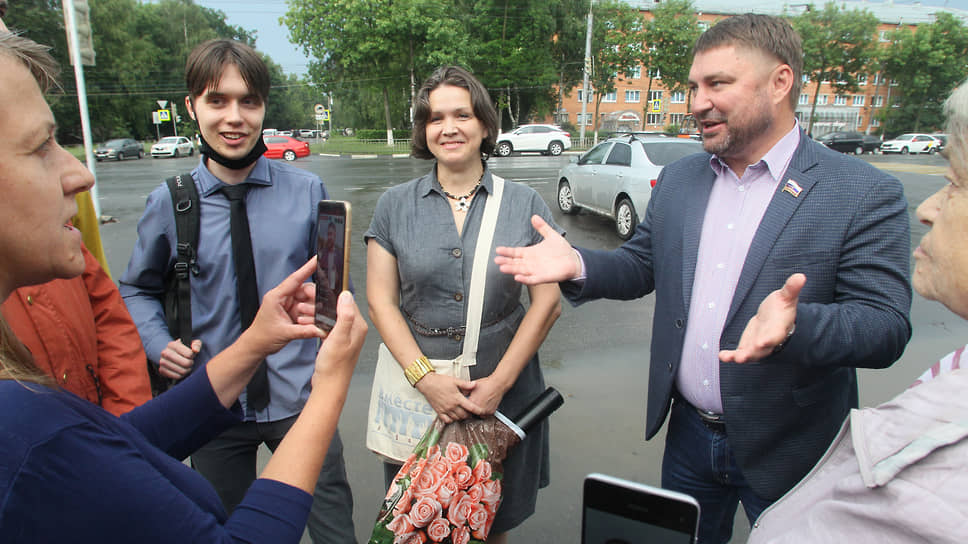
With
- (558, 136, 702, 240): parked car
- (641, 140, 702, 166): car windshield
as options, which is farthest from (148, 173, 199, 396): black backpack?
(641, 140, 702, 166): car windshield

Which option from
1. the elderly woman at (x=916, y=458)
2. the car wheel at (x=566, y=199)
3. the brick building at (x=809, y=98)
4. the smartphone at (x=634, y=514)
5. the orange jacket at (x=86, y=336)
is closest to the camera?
the elderly woman at (x=916, y=458)

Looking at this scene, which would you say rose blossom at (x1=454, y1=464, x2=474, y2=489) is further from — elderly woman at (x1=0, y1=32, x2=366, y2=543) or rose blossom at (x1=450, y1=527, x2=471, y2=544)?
elderly woman at (x1=0, y1=32, x2=366, y2=543)

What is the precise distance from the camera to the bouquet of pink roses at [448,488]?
5.26ft

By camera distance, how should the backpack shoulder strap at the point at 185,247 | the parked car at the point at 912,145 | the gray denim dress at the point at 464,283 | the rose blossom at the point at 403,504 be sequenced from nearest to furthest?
the rose blossom at the point at 403,504, the backpack shoulder strap at the point at 185,247, the gray denim dress at the point at 464,283, the parked car at the point at 912,145

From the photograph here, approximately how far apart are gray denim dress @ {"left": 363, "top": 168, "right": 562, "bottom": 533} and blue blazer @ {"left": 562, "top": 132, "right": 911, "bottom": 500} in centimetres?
34

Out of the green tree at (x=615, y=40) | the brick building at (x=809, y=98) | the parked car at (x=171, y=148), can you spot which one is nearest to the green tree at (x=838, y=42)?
the green tree at (x=615, y=40)

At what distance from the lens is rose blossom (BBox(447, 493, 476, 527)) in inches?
65.1

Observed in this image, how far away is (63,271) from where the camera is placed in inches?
A: 36.6

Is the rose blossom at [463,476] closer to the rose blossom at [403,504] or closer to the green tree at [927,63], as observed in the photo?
the rose blossom at [403,504]

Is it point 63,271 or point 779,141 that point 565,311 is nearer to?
point 779,141

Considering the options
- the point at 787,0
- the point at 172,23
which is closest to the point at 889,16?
the point at 787,0

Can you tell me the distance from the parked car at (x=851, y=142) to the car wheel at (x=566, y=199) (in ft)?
99.9

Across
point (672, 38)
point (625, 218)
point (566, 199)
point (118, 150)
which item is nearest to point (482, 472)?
point (625, 218)

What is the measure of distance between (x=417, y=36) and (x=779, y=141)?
38379 mm
